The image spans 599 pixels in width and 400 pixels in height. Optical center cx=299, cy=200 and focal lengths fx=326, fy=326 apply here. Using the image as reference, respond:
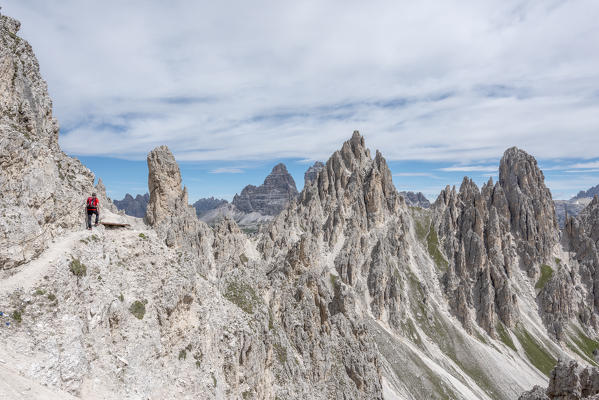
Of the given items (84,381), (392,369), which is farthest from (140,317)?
(392,369)

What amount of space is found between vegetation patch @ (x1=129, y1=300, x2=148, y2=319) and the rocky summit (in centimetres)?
11

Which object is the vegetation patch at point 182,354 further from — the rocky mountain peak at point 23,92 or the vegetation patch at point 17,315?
the rocky mountain peak at point 23,92

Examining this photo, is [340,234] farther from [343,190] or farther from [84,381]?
[84,381]

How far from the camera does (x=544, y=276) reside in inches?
7628

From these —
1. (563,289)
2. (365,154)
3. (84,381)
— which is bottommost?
(563,289)

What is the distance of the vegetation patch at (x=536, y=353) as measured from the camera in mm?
146625

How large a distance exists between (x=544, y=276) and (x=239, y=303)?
21689 centimetres

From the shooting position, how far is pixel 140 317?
25.5 meters

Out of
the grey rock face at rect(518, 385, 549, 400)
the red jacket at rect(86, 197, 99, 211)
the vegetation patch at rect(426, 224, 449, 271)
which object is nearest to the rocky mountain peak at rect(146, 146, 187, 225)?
the red jacket at rect(86, 197, 99, 211)

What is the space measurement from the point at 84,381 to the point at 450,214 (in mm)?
200124

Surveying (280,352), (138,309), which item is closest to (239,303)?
(280,352)

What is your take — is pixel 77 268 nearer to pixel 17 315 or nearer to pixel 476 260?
pixel 17 315

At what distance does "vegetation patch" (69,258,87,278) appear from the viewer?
22359 millimetres

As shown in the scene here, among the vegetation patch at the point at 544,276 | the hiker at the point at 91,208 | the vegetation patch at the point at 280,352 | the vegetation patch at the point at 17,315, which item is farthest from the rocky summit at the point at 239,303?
the vegetation patch at the point at 544,276
